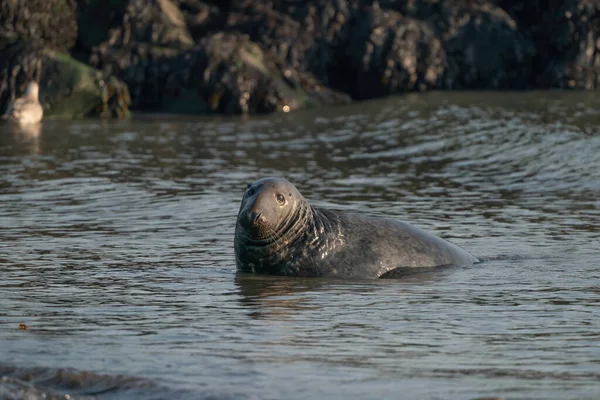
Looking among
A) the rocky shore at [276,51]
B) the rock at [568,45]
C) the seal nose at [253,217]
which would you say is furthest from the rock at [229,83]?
the seal nose at [253,217]

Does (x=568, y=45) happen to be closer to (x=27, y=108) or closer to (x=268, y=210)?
(x=27, y=108)

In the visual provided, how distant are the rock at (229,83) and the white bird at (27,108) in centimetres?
285

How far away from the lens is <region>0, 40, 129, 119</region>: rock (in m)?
22.9

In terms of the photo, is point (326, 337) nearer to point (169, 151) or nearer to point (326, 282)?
point (326, 282)

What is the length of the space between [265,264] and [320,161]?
7.97 meters

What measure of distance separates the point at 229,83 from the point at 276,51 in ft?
7.29

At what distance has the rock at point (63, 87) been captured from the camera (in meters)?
22.9

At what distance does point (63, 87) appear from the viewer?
2302 cm

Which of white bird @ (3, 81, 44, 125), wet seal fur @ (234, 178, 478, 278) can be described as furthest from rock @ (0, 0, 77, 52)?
wet seal fur @ (234, 178, 478, 278)

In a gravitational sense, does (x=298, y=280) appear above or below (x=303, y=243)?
below

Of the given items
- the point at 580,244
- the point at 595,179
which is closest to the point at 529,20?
the point at 595,179

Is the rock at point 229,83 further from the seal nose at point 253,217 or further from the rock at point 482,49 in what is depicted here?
the seal nose at point 253,217

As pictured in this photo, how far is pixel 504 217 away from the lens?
38.7 ft

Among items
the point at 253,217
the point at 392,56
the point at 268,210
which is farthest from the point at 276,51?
the point at 253,217
